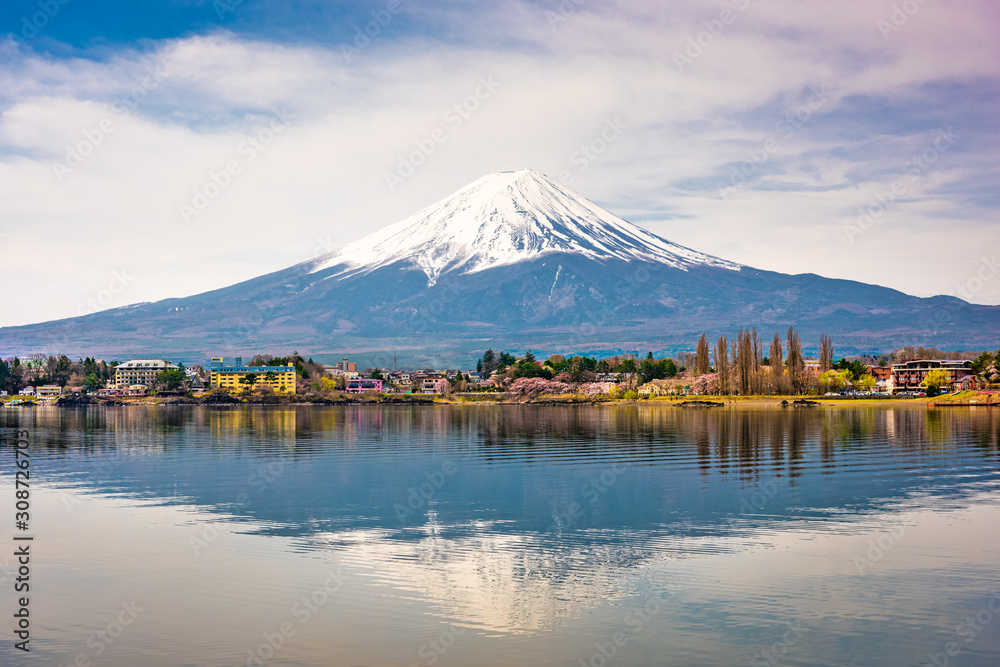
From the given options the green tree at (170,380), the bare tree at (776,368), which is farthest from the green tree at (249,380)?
the bare tree at (776,368)

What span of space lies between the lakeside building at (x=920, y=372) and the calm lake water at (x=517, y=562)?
113448mm

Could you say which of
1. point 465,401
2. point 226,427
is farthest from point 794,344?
point 226,427

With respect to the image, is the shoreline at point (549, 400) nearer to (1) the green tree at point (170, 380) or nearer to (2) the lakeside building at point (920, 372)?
(1) the green tree at point (170, 380)

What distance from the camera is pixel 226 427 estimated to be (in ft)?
240

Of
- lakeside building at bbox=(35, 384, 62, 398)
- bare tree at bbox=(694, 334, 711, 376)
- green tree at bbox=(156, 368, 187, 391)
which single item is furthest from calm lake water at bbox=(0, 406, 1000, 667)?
green tree at bbox=(156, 368, 187, 391)

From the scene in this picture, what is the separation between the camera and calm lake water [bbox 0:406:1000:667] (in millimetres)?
14234

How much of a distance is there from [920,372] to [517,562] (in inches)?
5900

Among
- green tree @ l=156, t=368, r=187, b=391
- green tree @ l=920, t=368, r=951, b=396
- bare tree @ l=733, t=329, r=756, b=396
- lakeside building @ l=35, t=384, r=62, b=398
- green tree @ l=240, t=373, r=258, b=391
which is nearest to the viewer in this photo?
bare tree @ l=733, t=329, r=756, b=396

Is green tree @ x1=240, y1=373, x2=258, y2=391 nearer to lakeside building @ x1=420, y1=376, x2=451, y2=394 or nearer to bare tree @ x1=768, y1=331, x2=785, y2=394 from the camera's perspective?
A: lakeside building @ x1=420, y1=376, x2=451, y2=394

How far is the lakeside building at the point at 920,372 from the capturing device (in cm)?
14175

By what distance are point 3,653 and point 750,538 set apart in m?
16.0

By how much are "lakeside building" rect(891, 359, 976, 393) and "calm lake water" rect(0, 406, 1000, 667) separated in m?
113

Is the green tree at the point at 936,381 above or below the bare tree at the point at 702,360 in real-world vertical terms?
below

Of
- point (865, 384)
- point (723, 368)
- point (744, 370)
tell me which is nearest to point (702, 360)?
point (723, 368)
